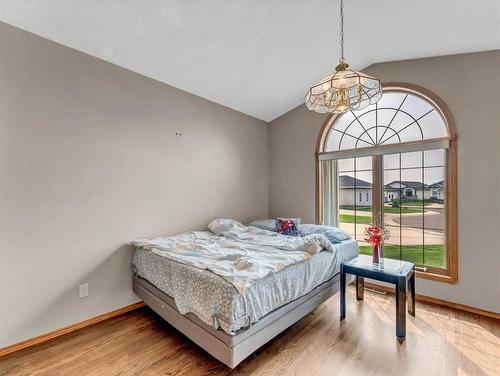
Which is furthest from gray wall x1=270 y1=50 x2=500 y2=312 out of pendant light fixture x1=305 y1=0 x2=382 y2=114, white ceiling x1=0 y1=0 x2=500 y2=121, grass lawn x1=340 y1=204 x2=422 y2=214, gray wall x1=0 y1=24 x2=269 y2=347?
gray wall x1=0 y1=24 x2=269 y2=347

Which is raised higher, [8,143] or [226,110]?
[226,110]

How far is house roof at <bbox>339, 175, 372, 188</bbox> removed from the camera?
346 centimetres

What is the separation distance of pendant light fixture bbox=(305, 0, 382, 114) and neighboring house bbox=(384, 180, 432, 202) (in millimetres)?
1583

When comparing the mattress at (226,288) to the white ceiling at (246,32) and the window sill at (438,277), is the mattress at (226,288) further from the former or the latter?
the white ceiling at (246,32)

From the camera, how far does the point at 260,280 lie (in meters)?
1.81

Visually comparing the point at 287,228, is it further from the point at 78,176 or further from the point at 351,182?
the point at 78,176

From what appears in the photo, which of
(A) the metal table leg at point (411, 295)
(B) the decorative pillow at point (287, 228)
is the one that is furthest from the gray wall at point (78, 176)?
(A) the metal table leg at point (411, 295)

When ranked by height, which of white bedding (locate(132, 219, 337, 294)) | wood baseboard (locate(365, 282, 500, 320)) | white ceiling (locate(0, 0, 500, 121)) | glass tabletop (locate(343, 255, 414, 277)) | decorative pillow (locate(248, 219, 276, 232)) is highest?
white ceiling (locate(0, 0, 500, 121))

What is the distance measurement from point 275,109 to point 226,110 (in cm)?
82

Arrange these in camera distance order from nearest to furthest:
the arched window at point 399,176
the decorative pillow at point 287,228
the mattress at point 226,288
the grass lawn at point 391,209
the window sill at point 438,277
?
the mattress at point 226,288, the window sill at point 438,277, the arched window at point 399,176, the grass lawn at point 391,209, the decorative pillow at point 287,228

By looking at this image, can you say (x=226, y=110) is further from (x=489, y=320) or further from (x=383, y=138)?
(x=489, y=320)

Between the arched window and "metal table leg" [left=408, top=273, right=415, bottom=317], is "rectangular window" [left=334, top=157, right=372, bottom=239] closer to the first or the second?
the arched window

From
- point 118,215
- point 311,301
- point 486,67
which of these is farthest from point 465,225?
point 118,215

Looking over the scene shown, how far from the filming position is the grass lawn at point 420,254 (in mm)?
2930
